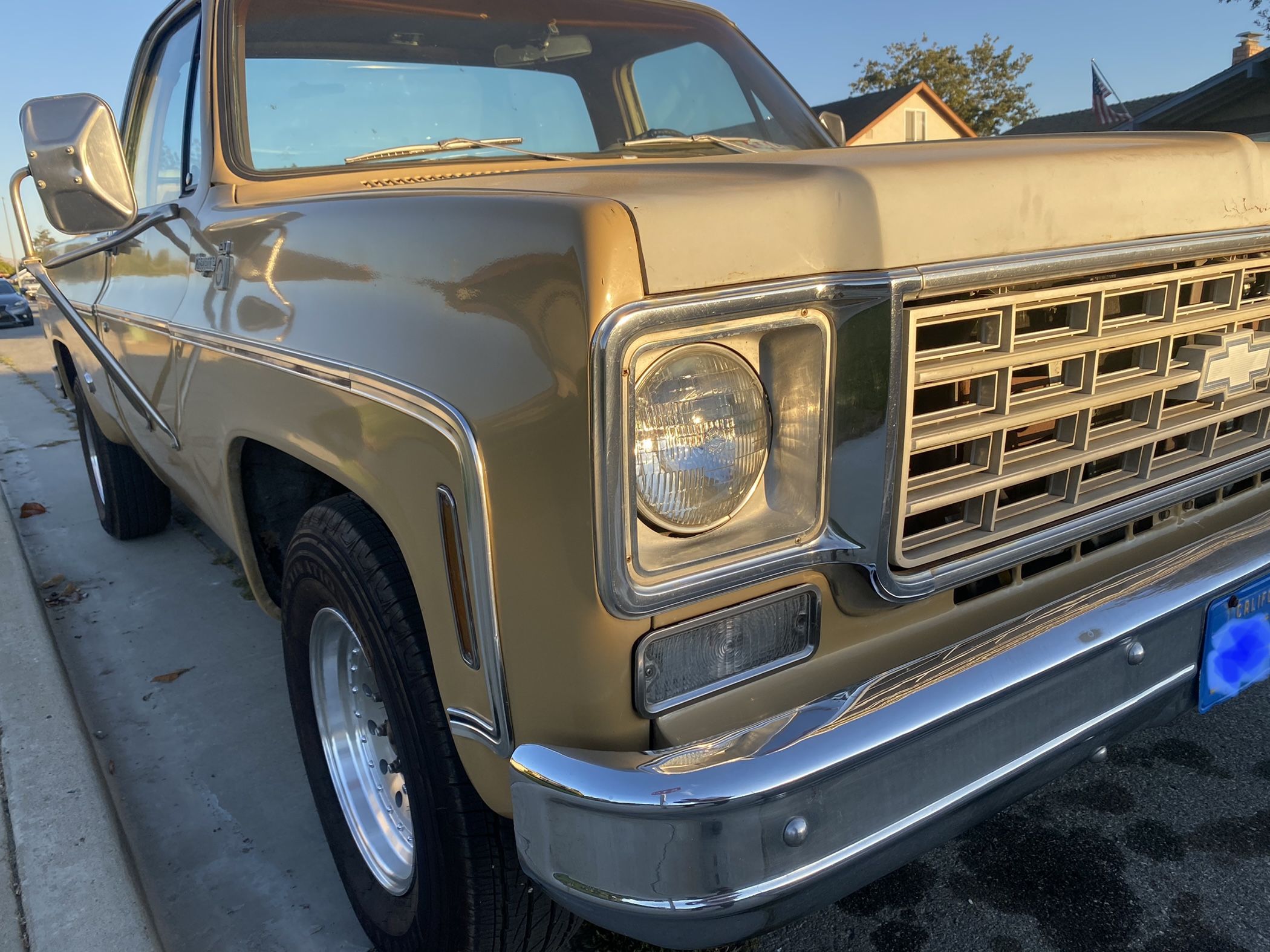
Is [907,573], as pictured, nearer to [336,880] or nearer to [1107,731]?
[1107,731]

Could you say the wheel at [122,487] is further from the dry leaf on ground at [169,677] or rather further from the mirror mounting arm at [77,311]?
the dry leaf on ground at [169,677]

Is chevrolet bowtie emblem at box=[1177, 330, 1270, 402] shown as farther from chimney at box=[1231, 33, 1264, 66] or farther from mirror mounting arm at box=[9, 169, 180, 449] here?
chimney at box=[1231, 33, 1264, 66]

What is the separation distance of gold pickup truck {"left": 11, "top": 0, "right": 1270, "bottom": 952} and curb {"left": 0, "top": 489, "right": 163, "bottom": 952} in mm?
489

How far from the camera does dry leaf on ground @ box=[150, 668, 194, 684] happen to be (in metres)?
3.12

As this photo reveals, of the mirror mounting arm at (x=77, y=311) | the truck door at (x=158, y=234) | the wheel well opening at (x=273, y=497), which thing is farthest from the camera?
the mirror mounting arm at (x=77, y=311)

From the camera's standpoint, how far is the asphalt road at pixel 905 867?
6.24 feet

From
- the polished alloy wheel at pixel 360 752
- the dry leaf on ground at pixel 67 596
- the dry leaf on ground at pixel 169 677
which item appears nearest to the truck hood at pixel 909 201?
the polished alloy wheel at pixel 360 752

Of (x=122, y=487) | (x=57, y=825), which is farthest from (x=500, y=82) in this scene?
(x=122, y=487)

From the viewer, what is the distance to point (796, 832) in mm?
1130

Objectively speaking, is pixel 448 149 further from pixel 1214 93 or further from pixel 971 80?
pixel 971 80

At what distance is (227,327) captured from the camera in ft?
6.35

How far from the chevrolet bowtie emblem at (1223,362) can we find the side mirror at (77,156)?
94.1 inches

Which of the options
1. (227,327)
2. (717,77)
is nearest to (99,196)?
(227,327)

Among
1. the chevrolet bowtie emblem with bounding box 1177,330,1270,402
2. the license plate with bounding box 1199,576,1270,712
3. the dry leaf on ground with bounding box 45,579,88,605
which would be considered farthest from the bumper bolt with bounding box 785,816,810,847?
the dry leaf on ground with bounding box 45,579,88,605
